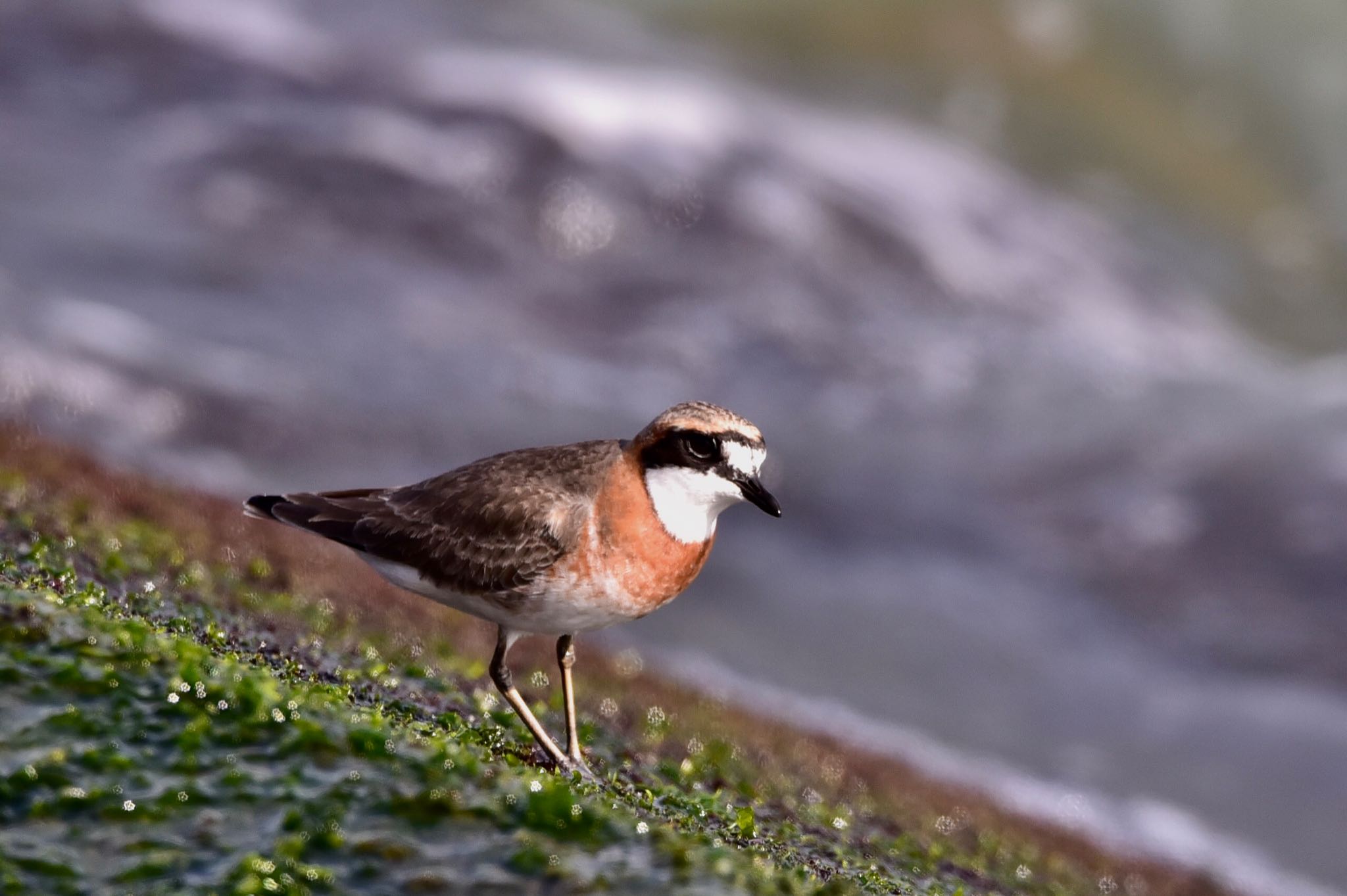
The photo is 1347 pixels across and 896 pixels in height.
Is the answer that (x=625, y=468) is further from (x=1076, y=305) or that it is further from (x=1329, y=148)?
(x=1329, y=148)

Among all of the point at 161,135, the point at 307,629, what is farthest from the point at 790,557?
the point at 161,135

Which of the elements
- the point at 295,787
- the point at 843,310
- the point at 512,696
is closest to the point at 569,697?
the point at 512,696

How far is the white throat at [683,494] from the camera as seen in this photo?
9.24 m

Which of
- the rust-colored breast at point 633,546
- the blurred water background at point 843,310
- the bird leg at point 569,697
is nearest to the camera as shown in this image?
the rust-colored breast at point 633,546

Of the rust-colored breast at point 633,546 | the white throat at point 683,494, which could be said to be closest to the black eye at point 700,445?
the white throat at point 683,494

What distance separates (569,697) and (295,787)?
3.11 metres

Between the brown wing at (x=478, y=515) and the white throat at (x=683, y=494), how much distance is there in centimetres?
43

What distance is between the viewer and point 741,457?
9.25 metres

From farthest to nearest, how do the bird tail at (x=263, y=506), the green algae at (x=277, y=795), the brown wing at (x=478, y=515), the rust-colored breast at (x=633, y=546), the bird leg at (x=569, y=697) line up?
the bird tail at (x=263, y=506)
the bird leg at (x=569, y=697)
the brown wing at (x=478, y=515)
the rust-colored breast at (x=633, y=546)
the green algae at (x=277, y=795)

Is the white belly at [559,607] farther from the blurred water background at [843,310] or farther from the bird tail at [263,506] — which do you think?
the blurred water background at [843,310]

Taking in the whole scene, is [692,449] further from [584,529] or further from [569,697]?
[569,697]

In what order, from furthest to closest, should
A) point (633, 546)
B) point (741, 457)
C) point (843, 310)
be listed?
1. point (843, 310)
2. point (741, 457)
3. point (633, 546)

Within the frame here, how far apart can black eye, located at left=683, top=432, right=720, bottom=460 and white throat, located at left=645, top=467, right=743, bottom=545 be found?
10cm

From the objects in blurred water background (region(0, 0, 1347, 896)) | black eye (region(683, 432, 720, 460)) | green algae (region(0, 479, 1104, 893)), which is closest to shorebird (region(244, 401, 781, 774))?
black eye (region(683, 432, 720, 460))
